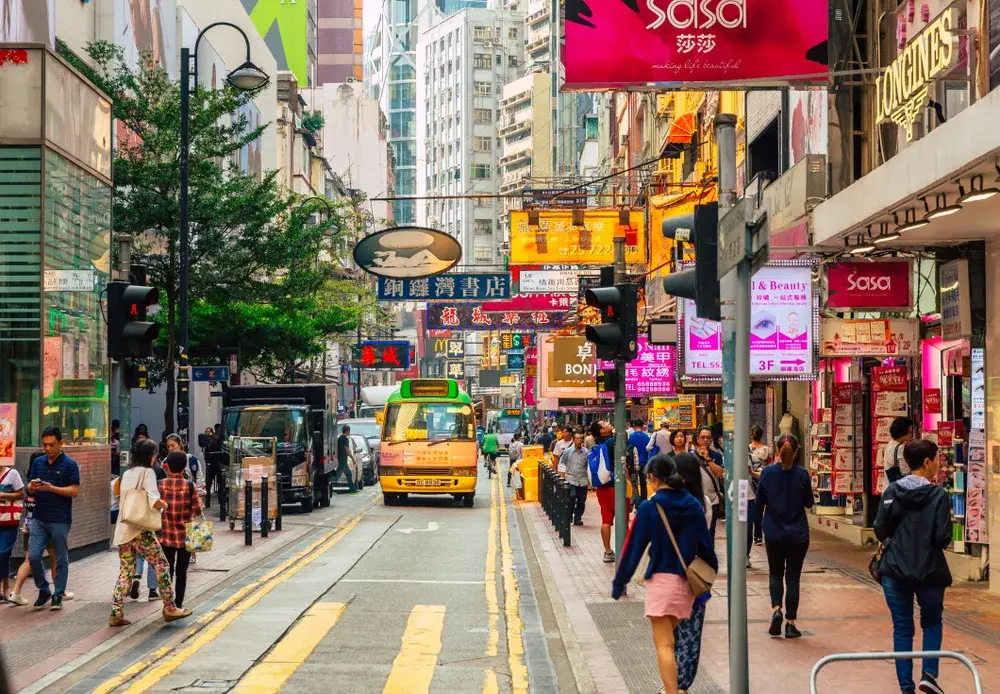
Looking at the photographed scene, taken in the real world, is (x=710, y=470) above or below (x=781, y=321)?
below

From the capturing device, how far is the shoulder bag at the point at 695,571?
371 inches

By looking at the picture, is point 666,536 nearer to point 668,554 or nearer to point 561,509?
point 668,554

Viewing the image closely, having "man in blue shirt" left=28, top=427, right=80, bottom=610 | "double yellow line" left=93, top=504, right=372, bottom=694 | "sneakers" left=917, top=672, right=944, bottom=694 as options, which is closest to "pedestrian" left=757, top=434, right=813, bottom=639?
"sneakers" left=917, top=672, right=944, bottom=694

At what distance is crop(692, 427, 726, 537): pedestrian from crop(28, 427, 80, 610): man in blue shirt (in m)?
6.31

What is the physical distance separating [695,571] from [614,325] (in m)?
6.68

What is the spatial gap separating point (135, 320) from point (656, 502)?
650cm

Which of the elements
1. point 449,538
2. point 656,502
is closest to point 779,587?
point 656,502

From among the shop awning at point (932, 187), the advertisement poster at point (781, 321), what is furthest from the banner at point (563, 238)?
the shop awning at point (932, 187)

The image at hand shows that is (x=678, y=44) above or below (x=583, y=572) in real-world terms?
above

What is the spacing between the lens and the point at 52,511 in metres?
14.8

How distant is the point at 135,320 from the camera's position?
14.1 metres

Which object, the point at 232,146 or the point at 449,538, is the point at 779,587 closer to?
the point at 449,538

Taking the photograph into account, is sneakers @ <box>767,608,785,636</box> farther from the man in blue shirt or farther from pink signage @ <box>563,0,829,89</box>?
the man in blue shirt

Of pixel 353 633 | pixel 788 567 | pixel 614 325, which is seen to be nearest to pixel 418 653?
pixel 353 633
